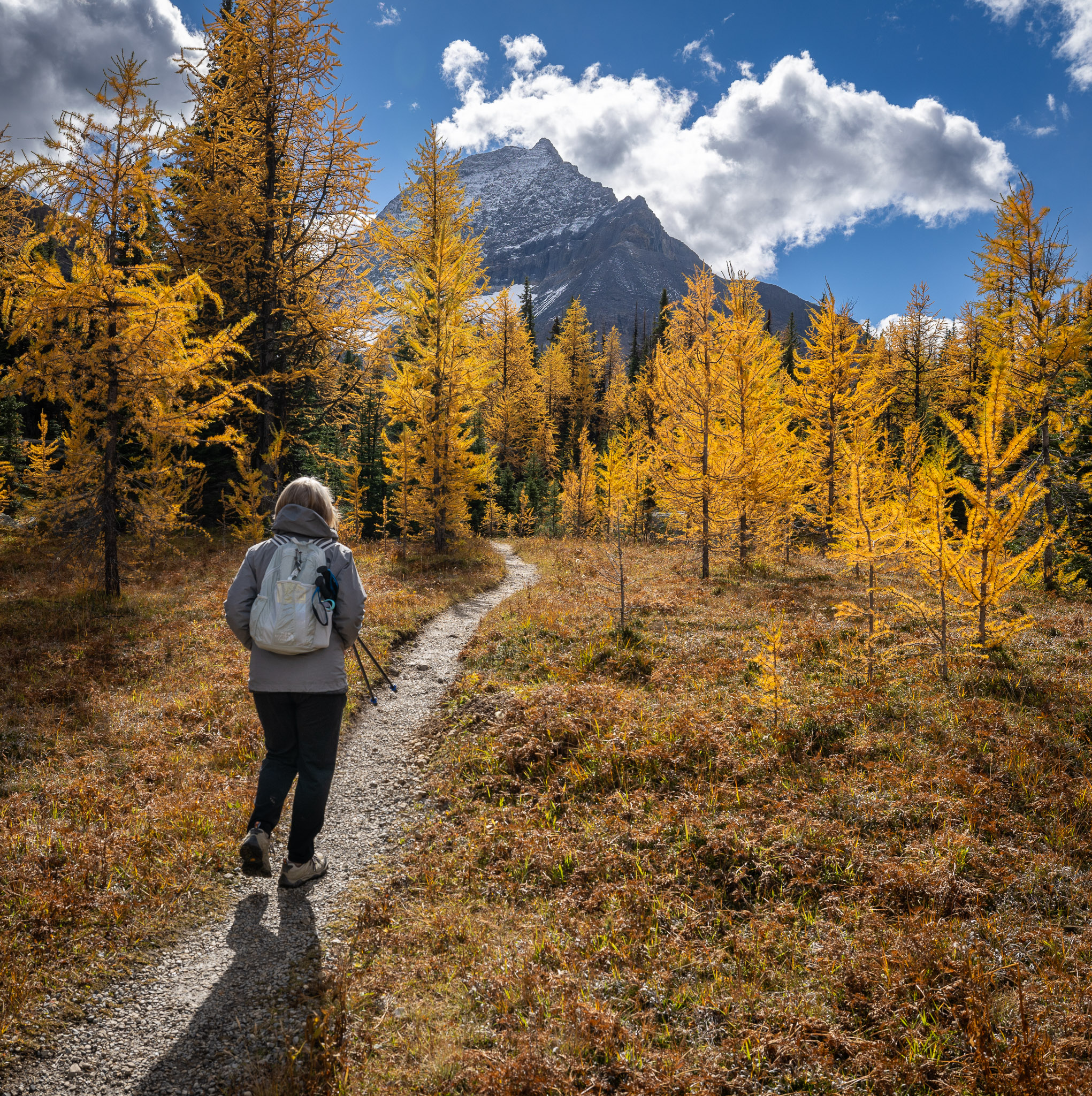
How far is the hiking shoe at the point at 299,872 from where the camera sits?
4.66 m

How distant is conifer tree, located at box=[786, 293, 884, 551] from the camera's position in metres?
18.8

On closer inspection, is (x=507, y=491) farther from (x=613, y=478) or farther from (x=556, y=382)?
(x=613, y=478)

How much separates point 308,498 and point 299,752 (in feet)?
6.82

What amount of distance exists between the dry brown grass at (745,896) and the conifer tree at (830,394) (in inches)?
470

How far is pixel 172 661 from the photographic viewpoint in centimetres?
909

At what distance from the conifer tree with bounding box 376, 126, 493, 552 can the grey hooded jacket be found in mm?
14868

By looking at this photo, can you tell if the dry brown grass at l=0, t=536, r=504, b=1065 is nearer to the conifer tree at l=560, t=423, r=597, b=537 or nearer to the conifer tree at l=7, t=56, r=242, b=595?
the conifer tree at l=7, t=56, r=242, b=595

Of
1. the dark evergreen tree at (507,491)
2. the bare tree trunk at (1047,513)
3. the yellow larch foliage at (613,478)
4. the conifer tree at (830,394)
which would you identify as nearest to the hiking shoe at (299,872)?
the yellow larch foliage at (613,478)

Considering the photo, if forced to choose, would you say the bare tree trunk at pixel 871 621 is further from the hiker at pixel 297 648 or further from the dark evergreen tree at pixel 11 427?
the dark evergreen tree at pixel 11 427

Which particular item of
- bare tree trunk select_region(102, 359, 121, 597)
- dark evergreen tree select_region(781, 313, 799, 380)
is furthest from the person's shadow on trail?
dark evergreen tree select_region(781, 313, 799, 380)

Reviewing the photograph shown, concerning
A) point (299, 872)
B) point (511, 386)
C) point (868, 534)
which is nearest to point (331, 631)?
point (299, 872)

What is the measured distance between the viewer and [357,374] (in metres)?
18.6

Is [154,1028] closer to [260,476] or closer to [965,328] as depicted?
[260,476]

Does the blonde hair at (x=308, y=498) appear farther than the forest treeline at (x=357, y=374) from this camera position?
No
